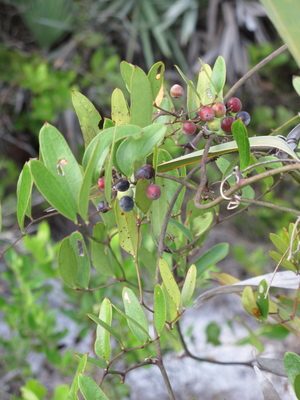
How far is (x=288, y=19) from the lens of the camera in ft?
0.59

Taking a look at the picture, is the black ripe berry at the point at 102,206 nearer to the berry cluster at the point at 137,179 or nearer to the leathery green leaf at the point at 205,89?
the berry cluster at the point at 137,179

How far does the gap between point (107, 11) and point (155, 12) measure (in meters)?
0.41

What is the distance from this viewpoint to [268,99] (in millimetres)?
2857

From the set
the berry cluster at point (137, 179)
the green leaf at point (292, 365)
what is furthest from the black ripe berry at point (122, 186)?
the green leaf at point (292, 365)

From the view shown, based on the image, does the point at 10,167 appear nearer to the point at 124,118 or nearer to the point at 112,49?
the point at 112,49

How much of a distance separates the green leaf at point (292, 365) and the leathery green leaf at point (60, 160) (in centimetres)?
23

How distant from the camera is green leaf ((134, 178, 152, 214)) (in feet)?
1.08

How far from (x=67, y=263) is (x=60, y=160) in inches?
5.9

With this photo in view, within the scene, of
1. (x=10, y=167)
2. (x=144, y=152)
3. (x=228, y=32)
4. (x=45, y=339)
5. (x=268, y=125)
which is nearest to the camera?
(x=144, y=152)

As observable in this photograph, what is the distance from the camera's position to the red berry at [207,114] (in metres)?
0.35

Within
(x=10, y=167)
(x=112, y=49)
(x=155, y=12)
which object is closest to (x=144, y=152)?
(x=10, y=167)

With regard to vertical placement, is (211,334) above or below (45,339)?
below

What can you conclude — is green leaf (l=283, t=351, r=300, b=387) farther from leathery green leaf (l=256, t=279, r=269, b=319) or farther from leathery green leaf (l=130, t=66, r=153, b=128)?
leathery green leaf (l=130, t=66, r=153, b=128)

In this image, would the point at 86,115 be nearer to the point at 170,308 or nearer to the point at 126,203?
the point at 126,203
